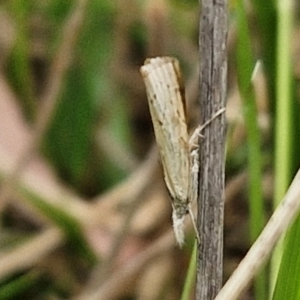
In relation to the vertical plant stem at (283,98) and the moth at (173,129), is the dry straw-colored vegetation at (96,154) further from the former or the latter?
the moth at (173,129)

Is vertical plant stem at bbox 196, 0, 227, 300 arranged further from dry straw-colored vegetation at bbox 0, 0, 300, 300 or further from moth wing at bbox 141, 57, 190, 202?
dry straw-colored vegetation at bbox 0, 0, 300, 300

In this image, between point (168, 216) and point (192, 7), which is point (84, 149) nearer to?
point (168, 216)

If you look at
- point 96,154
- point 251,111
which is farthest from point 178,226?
point 96,154

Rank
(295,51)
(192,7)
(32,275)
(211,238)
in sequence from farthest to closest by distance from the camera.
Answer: (192,7) → (295,51) → (32,275) → (211,238)

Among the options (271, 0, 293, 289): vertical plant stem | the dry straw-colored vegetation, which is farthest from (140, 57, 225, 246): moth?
the dry straw-colored vegetation

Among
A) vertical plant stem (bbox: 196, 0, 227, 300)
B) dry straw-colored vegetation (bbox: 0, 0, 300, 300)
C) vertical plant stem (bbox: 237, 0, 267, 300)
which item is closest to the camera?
vertical plant stem (bbox: 196, 0, 227, 300)

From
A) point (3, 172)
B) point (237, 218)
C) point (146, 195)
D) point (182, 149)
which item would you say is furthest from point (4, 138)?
point (182, 149)

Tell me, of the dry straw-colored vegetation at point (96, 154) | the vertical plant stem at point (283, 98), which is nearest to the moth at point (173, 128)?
the vertical plant stem at point (283, 98)
